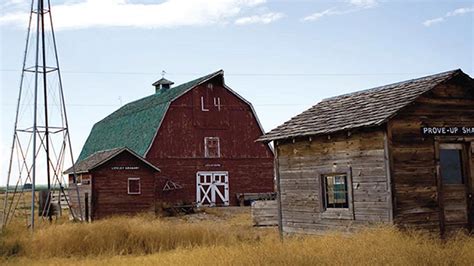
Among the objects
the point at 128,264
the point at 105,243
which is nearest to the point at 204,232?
the point at 105,243

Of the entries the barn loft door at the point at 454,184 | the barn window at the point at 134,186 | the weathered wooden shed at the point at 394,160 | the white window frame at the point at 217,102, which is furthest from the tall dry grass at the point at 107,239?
the white window frame at the point at 217,102

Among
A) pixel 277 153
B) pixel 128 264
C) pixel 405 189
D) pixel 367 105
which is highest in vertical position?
pixel 367 105

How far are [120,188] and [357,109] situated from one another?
685 inches

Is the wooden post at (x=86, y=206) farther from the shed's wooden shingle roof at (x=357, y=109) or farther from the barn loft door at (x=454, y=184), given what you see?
the barn loft door at (x=454, y=184)

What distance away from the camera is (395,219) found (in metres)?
13.8

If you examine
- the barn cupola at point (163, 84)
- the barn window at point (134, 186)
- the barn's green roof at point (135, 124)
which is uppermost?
the barn cupola at point (163, 84)

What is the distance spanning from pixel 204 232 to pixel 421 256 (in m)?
9.02

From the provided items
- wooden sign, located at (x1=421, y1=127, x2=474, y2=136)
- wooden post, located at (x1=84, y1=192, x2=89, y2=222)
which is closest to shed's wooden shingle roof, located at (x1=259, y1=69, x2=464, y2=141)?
wooden sign, located at (x1=421, y1=127, x2=474, y2=136)

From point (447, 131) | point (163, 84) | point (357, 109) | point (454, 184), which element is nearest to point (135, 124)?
point (163, 84)

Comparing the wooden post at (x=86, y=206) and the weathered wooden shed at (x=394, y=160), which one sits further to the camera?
the wooden post at (x=86, y=206)

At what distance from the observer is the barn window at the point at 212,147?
121 feet

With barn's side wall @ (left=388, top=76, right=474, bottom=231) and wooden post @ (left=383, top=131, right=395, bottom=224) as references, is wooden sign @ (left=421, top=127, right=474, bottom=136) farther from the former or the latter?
wooden post @ (left=383, top=131, right=395, bottom=224)

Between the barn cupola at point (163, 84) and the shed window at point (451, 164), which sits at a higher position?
the barn cupola at point (163, 84)

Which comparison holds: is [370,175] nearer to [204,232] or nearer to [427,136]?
[427,136]
